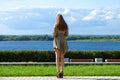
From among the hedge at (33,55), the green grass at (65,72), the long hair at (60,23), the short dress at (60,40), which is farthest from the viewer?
the hedge at (33,55)

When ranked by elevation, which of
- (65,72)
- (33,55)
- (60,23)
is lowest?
(33,55)

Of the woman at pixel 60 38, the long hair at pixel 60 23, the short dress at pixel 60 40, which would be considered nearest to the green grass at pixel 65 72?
the woman at pixel 60 38

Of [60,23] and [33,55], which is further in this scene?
[33,55]

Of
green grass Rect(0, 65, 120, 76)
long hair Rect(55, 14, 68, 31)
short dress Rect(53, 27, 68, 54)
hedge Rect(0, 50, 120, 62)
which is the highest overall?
long hair Rect(55, 14, 68, 31)

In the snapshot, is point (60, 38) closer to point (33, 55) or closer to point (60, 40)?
point (60, 40)

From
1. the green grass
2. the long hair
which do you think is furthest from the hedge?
the long hair

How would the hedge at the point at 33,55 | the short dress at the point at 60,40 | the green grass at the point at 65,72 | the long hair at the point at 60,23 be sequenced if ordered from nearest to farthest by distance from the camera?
1. the long hair at the point at 60,23
2. the short dress at the point at 60,40
3. the green grass at the point at 65,72
4. the hedge at the point at 33,55

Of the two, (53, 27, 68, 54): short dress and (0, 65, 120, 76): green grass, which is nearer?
(53, 27, 68, 54): short dress

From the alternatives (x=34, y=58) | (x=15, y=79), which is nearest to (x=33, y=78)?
(x=15, y=79)

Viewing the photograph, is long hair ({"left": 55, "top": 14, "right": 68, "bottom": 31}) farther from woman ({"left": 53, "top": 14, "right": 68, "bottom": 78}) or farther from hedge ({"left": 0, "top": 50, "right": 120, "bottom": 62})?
hedge ({"left": 0, "top": 50, "right": 120, "bottom": 62})

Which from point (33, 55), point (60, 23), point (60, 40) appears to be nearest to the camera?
point (60, 23)

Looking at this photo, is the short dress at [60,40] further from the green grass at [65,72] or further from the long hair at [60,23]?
the green grass at [65,72]

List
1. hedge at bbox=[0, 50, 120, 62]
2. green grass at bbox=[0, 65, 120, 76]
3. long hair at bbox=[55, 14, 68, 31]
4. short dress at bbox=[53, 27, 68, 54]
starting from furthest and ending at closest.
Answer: hedge at bbox=[0, 50, 120, 62]
green grass at bbox=[0, 65, 120, 76]
short dress at bbox=[53, 27, 68, 54]
long hair at bbox=[55, 14, 68, 31]

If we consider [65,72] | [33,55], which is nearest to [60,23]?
[65,72]
